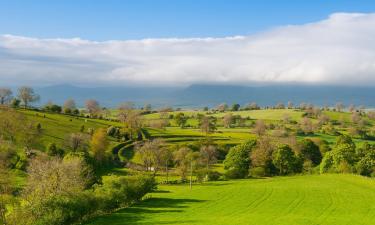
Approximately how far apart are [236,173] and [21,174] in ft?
182

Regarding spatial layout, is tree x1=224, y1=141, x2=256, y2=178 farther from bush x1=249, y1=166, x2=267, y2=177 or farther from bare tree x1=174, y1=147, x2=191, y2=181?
bare tree x1=174, y1=147, x2=191, y2=181

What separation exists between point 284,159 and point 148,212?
66.9m

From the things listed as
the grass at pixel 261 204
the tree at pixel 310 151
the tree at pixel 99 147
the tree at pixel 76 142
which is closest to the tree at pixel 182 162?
the grass at pixel 261 204

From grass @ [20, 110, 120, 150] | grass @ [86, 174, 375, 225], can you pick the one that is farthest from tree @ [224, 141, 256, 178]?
grass @ [20, 110, 120, 150]

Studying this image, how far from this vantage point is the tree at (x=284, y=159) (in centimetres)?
13025

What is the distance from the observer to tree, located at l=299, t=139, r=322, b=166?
152 metres

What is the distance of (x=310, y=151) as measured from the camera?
15300 cm

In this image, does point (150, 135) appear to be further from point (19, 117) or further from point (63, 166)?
point (63, 166)

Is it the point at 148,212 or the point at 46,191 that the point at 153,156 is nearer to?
the point at 148,212

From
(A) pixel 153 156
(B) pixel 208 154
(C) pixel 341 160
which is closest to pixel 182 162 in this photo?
(A) pixel 153 156

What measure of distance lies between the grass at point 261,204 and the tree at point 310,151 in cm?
3723

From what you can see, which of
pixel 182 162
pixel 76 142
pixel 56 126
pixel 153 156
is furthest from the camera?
pixel 56 126

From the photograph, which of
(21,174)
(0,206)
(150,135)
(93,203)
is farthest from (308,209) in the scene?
(150,135)

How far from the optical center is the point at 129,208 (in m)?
78.2
